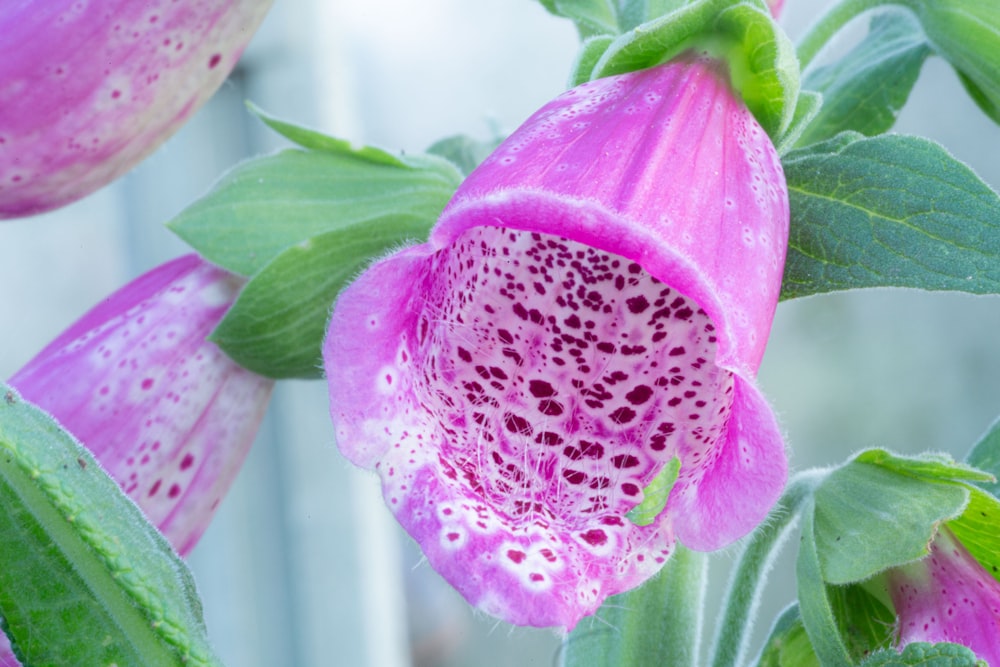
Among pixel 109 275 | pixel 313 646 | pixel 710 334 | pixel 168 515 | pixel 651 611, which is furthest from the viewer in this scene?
pixel 313 646

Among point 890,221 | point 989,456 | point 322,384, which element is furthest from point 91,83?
point 322,384

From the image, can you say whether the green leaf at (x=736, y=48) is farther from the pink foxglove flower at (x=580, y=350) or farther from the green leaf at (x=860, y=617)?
the green leaf at (x=860, y=617)

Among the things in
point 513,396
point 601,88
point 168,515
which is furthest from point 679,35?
point 168,515

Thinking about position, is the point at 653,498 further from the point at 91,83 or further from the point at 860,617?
the point at 91,83

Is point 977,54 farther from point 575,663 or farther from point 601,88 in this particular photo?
point 575,663

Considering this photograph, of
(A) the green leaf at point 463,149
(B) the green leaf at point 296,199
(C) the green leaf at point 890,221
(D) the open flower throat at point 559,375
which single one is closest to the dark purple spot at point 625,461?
(D) the open flower throat at point 559,375

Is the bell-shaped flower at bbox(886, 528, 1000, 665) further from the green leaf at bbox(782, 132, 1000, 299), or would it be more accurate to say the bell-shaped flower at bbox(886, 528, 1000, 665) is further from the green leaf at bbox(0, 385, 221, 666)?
the green leaf at bbox(0, 385, 221, 666)
